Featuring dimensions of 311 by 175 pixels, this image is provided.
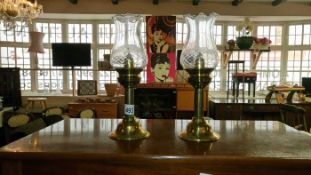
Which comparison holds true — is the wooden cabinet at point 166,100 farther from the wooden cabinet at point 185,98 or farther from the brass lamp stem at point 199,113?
the brass lamp stem at point 199,113

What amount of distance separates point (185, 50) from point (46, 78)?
5.74 metres

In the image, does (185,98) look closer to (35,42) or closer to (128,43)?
(35,42)

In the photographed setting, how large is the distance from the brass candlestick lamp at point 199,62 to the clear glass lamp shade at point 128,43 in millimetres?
187

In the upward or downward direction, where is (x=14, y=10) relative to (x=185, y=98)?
upward

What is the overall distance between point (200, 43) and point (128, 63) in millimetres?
307

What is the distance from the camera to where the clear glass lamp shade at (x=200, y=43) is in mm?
1035

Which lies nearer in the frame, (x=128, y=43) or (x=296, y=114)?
(x=128, y=43)

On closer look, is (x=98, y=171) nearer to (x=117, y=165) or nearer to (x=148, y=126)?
(x=117, y=165)

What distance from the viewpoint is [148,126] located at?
4.11 ft

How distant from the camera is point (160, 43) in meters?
5.17

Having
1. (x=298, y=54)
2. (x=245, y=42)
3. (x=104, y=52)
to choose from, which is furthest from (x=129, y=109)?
(x=298, y=54)

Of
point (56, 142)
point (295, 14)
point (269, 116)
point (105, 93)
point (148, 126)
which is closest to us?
point (56, 142)

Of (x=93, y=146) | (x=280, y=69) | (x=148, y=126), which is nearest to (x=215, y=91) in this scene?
(x=280, y=69)

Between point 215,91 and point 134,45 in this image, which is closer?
point 134,45
